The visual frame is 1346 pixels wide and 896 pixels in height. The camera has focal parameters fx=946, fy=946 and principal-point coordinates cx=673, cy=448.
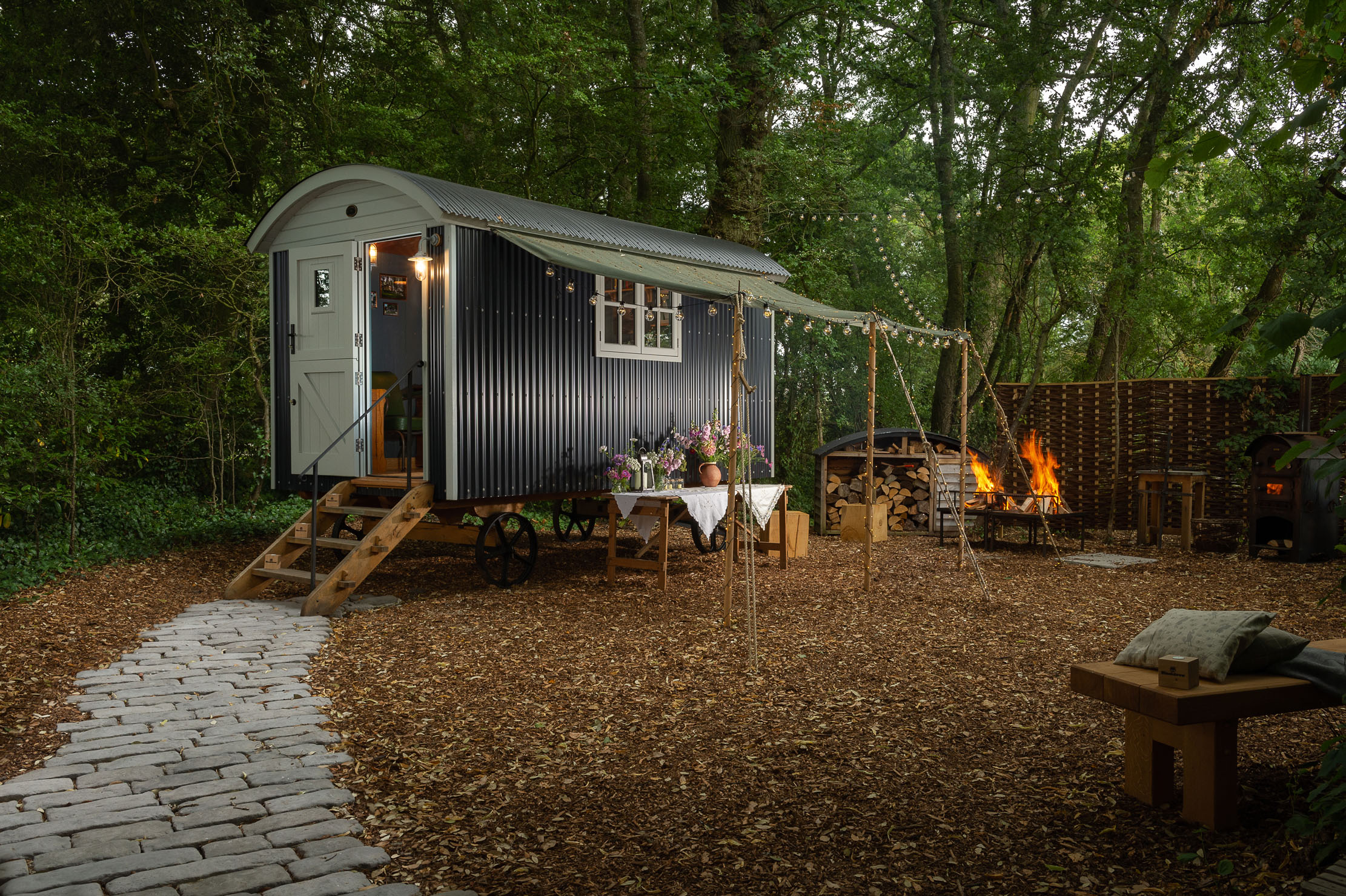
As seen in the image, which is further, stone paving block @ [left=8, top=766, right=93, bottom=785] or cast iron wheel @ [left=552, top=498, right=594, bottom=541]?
cast iron wheel @ [left=552, top=498, right=594, bottom=541]

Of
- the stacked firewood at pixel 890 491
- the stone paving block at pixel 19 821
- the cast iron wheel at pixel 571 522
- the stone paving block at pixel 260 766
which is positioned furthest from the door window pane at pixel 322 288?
the stacked firewood at pixel 890 491

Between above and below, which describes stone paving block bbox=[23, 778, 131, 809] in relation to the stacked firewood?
below

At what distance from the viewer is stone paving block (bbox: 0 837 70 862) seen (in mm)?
3049

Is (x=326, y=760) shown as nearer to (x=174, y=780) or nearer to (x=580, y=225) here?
(x=174, y=780)

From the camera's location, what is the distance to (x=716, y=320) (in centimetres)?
996

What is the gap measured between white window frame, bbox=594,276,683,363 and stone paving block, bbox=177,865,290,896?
5968mm

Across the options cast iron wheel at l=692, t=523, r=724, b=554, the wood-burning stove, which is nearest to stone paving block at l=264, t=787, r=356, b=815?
cast iron wheel at l=692, t=523, r=724, b=554

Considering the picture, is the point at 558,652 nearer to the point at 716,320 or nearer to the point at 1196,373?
the point at 716,320

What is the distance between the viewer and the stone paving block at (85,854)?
300 centimetres

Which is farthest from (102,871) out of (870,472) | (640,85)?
(640,85)

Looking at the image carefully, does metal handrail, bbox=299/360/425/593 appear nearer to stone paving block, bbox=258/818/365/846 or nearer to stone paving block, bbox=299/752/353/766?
stone paving block, bbox=299/752/353/766

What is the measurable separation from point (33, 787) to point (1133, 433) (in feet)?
37.7

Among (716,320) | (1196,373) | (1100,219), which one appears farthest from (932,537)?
(1196,373)

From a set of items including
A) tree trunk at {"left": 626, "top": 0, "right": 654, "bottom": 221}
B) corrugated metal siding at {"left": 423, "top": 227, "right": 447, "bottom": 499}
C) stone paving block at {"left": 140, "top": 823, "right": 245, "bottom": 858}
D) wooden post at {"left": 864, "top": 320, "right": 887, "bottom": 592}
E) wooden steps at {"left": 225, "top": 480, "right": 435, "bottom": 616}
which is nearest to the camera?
stone paving block at {"left": 140, "top": 823, "right": 245, "bottom": 858}
